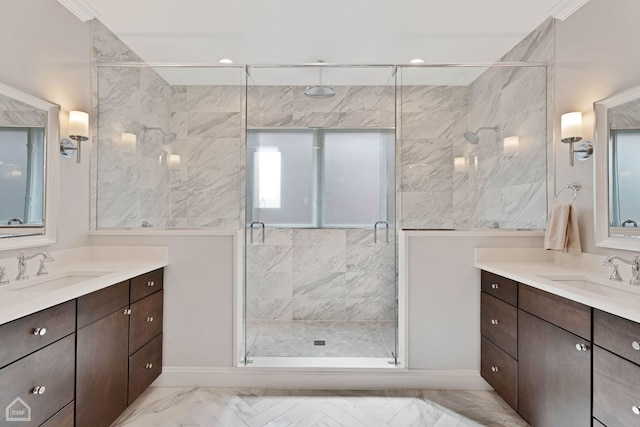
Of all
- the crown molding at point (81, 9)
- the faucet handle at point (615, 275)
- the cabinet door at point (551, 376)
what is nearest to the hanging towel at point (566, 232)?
the faucet handle at point (615, 275)

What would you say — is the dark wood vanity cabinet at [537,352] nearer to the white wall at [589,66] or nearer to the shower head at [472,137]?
the white wall at [589,66]

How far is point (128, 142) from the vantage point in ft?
8.82

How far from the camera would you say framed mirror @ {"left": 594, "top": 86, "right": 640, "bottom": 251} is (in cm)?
180

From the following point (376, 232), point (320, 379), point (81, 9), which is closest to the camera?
point (81, 9)

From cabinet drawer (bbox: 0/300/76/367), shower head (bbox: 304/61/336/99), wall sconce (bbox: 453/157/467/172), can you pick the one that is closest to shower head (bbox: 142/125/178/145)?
shower head (bbox: 304/61/336/99)

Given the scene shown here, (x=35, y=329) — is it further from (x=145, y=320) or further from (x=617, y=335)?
(x=617, y=335)

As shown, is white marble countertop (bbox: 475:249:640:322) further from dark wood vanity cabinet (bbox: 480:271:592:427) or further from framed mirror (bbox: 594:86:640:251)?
framed mirror (bbox: 594:86:640:251)

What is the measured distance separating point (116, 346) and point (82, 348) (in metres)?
0.30

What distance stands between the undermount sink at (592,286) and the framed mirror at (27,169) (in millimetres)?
2927

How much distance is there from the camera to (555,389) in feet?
5.45

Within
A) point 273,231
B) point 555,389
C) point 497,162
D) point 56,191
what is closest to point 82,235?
point 56,191

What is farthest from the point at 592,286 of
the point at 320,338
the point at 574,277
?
the point at 320,338

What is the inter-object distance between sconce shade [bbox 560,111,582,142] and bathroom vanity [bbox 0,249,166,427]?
287 cm

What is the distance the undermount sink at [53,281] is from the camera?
1728mm
